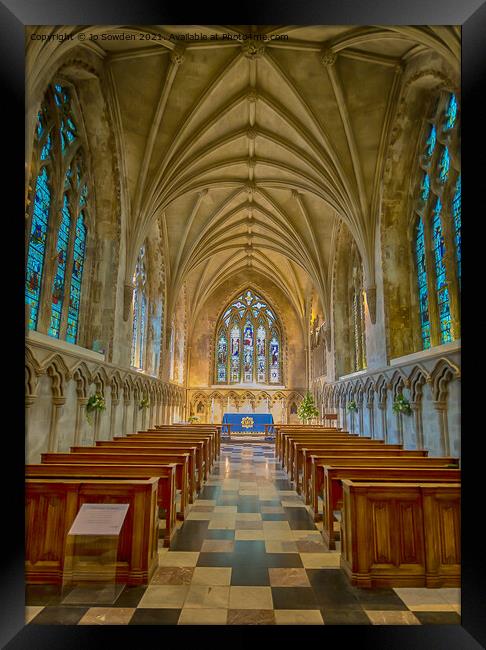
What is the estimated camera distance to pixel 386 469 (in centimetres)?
595

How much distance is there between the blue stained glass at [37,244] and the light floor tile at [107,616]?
686 centimetres

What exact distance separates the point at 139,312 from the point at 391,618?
14835 millimetres

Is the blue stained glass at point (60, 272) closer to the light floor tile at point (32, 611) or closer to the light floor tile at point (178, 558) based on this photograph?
the light floor tile at point (178, 558)

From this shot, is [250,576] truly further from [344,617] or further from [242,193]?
[242,193]

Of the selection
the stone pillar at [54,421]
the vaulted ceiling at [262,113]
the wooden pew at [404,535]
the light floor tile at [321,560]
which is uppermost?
the vaulted ceiling at [262,113]

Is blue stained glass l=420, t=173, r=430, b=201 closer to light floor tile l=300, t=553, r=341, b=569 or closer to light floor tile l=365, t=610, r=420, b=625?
light floor tile l=300, t=553, r=341, b=569

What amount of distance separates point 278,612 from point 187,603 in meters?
0.85

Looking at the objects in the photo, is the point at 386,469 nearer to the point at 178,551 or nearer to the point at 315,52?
the point at 178,551

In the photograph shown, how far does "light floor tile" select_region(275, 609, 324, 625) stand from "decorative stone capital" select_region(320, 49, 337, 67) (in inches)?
462

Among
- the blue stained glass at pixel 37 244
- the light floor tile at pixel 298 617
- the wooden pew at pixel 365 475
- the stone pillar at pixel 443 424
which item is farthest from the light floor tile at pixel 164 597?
the stone pillar at pixel 443 424

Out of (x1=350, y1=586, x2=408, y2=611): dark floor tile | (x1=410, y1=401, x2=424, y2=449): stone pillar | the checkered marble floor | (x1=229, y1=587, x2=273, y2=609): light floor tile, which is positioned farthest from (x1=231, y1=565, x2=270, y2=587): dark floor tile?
(x1=410, y1=401, x2=424, y2=449): stone pillar

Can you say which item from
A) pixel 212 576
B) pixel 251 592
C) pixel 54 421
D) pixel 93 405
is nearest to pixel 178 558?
pixel 212 576

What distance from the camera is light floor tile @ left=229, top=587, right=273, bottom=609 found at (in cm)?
388

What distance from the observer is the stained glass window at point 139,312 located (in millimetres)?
16609
